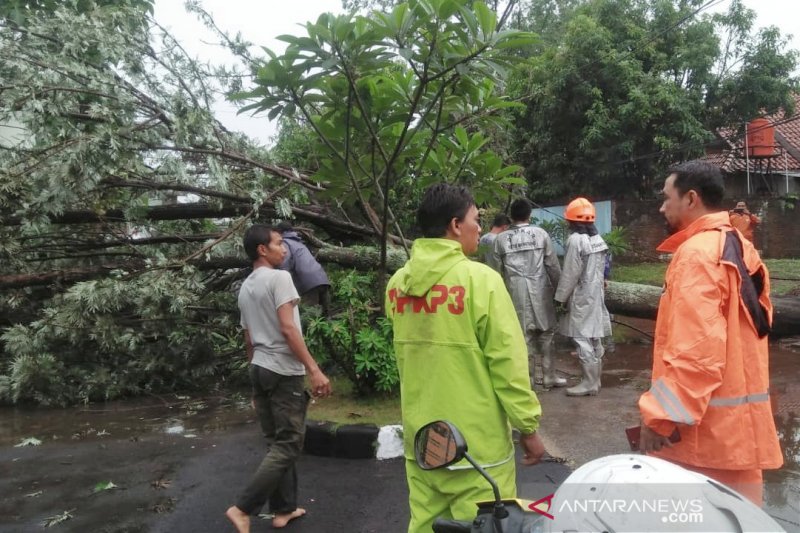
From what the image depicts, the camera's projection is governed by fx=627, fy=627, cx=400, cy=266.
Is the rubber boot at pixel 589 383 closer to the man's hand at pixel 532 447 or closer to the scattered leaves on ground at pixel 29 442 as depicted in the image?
the man's hand at pixel 532 447

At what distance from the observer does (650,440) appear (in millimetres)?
1952

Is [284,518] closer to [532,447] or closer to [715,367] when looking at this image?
[532,447]

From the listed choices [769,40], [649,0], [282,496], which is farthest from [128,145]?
[769,40]

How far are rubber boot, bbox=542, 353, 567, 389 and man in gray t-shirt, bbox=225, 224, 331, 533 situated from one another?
3.10 m

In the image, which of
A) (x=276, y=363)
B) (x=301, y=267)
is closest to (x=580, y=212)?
(x=301, y=267)

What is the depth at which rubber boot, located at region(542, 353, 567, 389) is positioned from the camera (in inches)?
237

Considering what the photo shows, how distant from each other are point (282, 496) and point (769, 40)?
1610cm

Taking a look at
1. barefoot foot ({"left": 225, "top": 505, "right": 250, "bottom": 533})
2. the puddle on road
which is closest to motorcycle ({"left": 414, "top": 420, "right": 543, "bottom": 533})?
barefoot foot ({"left": 225, "top": 505, "right": 250, "bottom": 533})

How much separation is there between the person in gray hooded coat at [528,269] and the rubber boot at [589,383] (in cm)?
51

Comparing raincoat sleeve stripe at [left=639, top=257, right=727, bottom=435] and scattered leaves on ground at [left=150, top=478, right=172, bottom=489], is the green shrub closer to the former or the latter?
scattered leaves on ground at [left=150, top=478, right=172, bottom=489]

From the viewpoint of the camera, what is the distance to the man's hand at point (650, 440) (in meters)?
1.94

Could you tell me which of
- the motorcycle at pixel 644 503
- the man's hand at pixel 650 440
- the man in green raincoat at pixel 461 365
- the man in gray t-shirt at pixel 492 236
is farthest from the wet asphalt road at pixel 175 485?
the man in gray t-shirt at pixel 492 236

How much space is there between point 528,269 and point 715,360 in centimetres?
395

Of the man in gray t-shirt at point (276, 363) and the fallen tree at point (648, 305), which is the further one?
the fallen tree at point (648, 305)
